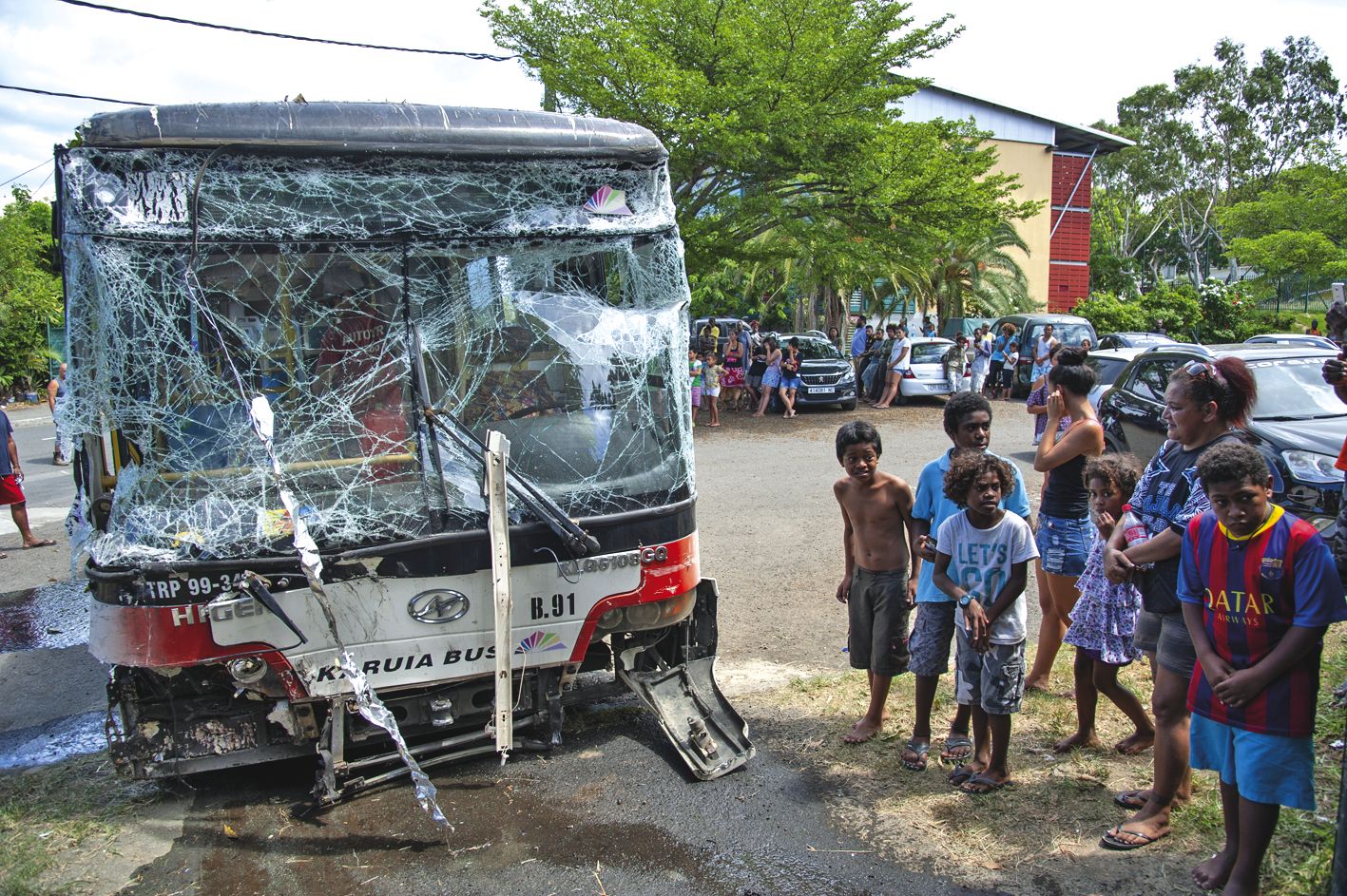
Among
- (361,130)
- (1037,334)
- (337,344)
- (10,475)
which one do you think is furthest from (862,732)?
(1037,334)

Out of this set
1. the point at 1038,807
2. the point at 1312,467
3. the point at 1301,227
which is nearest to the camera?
the point at 1038,807

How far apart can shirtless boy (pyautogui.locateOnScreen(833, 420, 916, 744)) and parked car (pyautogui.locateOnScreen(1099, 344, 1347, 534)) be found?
2.35m

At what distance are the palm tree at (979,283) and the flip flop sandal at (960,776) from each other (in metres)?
28.0

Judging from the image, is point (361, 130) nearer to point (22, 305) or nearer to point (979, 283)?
point (22, 305)

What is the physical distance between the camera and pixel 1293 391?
28.0ft

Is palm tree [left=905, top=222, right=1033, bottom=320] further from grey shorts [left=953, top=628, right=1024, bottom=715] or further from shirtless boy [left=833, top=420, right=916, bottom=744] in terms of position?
grey shorts [left=953, top=628, right=1024, bottom=715]

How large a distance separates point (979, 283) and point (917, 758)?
29652 millimetres

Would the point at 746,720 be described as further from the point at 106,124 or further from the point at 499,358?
the point at 106,124

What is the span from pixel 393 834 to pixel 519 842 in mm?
550

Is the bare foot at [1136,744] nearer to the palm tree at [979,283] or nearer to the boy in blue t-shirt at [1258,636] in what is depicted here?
the boy in blue t-shirt at [1258,636]

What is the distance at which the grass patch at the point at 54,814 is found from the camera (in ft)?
12.1

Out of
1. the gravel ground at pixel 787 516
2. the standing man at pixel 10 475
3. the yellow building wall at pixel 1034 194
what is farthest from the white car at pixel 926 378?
the yellow building wall at pixel 1034 194

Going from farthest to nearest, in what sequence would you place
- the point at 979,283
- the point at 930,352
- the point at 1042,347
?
the point at 979,283
the point at 930,352
the point at 1042,347

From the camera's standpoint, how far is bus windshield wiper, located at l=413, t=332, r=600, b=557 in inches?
160
